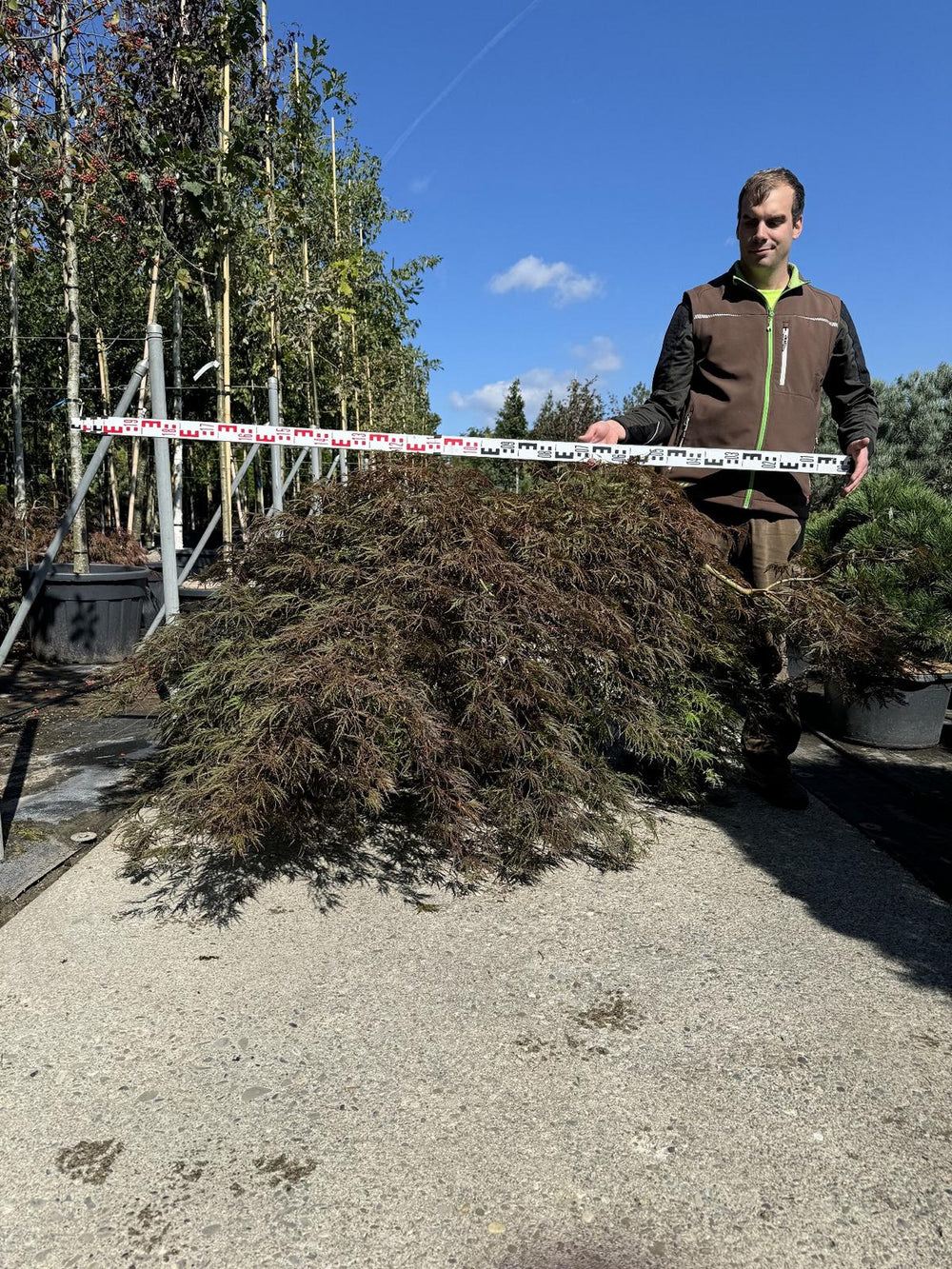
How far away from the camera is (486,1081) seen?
6.34 feet

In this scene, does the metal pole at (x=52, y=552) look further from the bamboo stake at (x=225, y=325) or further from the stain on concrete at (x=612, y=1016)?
the bamboo stake at (x=225, y=325)

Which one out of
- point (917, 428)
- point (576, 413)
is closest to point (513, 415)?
point (576, 413)

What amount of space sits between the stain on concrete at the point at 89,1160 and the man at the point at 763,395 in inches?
108

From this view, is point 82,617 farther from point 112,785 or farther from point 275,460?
point 112,785

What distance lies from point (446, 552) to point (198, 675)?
943 millimetres

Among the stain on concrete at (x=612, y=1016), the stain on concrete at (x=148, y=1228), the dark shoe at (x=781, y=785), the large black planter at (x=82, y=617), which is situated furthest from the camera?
the large black planter at (x=82, y=617)

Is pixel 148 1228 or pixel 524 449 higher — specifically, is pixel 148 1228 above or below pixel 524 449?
below

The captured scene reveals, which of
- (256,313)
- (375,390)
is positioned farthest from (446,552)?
(375,390)

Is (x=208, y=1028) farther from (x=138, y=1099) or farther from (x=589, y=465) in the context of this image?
(x=589, y=465)

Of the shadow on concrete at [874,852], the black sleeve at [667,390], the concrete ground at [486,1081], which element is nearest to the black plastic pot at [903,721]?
the shadow on concrete at [874,852]

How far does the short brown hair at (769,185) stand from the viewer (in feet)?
11.7

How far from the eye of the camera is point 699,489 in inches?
155

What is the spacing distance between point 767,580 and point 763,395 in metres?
0.81

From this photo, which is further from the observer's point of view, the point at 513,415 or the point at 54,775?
the point at 513,415
